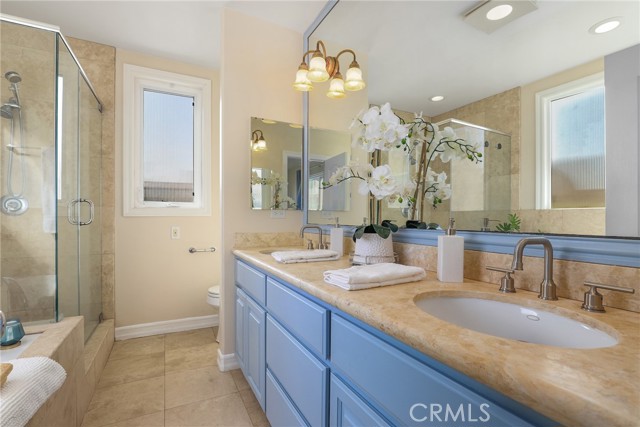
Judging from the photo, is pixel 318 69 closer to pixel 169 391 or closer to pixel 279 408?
pixel 279 408

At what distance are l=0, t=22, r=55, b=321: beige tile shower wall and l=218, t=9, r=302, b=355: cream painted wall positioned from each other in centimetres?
104

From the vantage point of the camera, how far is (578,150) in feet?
2.51

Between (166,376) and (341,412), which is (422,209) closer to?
(341,412)

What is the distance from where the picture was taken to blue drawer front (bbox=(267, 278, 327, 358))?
0.92 metres

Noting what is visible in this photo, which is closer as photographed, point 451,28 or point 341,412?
point 341,412

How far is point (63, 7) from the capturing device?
2039 mm

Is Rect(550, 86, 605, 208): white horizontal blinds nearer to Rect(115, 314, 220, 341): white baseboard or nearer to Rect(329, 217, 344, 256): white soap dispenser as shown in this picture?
Rect(329, 217, 344, 256): white soap dispenser

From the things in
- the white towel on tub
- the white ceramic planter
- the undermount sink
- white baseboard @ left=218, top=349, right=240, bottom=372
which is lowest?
white baseboard @ left=218, top=349, right=240, bottom=372

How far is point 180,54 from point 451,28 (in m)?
2.38

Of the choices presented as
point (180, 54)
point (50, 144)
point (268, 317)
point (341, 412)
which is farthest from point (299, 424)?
point (180, 54)

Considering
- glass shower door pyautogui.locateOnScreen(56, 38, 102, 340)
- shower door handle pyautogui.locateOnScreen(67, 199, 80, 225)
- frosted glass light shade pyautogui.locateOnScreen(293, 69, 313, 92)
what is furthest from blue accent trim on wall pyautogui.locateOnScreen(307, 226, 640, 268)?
shower door handle pyautogui.locateOnScreen(67, 199, 80, 225)

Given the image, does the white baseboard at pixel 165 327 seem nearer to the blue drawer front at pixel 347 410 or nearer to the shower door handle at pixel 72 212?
the shower door handle at pixel 72 212

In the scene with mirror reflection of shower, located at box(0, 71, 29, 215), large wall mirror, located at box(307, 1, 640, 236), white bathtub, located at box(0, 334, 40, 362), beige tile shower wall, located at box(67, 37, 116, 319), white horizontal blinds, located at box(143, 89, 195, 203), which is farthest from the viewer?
white horizontal blinds, located at box(143, 89, 195, 203)

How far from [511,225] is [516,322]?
11.9 inches
